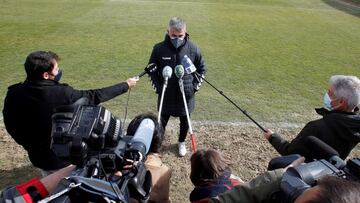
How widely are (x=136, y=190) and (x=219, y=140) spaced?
3.73 metres

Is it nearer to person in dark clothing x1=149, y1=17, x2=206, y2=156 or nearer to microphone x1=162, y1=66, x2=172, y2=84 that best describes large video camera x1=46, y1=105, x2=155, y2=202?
microphone x1=162, y1=66, x2=172, y2=84

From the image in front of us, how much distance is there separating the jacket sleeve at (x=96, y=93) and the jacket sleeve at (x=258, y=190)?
169 centimetres

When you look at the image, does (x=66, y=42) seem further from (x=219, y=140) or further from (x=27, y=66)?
(x=27, y=66)

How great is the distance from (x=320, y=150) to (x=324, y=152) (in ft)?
0.11

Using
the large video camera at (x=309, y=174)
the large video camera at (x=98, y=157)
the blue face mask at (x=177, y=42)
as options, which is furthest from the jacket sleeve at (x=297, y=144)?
the blue face mask at (x=177, y=42)

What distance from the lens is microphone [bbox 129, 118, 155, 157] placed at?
6.08 feet

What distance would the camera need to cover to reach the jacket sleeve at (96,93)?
3.06 meters

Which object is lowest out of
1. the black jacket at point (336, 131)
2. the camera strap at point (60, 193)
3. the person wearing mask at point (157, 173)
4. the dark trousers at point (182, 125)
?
the dark trousers at point (182, 125)

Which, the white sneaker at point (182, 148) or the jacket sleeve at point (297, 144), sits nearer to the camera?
the jacket sleeve at point (297, 144)

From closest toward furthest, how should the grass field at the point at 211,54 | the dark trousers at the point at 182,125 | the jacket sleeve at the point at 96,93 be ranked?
the jacket sleeve at the point at 96,93
the dark trousers at the point at 182,125
the grass field at the point at 211,54

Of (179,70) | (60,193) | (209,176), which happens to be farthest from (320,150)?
(179,70)

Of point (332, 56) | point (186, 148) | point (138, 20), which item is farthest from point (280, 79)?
point (138, 20)

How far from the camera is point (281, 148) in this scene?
10.6 ft

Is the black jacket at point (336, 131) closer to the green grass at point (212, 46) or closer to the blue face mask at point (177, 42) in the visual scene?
the blue face mask at point (177, 42)
